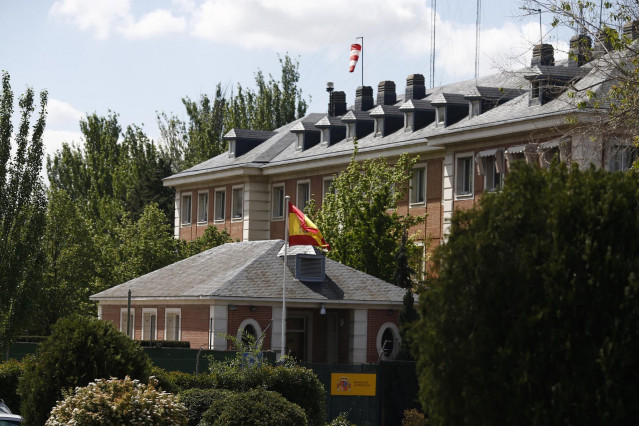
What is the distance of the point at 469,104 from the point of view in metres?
50.1

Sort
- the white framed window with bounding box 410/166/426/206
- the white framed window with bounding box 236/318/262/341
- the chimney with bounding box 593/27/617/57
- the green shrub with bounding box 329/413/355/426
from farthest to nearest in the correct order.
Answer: the white framed window with bounding box 410/166/426/206 → the white framed window with bounding box 236/318/262/341 → the green shrub with bounding box 329/413/355/426 → the chimney with bounding box 593/27/617/57

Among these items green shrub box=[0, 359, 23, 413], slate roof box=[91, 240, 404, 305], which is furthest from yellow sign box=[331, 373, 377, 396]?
slate roof box=[91, 240, 404, 305]

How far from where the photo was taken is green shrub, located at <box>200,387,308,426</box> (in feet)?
61.7

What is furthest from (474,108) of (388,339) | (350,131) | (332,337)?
(332,337)

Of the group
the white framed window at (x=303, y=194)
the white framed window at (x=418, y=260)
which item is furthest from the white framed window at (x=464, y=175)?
the white framed window at (x=303, y=194)

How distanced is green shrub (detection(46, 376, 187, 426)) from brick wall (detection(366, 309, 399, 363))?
80.8ft

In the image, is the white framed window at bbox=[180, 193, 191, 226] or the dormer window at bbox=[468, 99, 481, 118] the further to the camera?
the white framed window at bbox=[180, 193, 191, 226]

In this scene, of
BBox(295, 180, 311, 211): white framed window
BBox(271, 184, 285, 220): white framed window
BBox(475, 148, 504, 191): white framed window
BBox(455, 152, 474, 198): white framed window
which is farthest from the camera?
BBox(271, 184, 285, 220): white framed window

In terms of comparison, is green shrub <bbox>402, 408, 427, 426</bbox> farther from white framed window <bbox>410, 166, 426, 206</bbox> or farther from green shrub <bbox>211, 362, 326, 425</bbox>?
white framed window <bbox>410, 166, 426, 206</bbox>

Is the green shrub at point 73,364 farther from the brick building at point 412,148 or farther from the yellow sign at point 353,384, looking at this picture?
the brick building at point 412,148

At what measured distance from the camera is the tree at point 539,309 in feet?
33.2

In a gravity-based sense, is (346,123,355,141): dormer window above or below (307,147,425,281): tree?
above

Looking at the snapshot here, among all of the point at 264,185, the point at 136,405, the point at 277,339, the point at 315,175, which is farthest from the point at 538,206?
the point at 264,185

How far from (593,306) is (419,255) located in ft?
135
